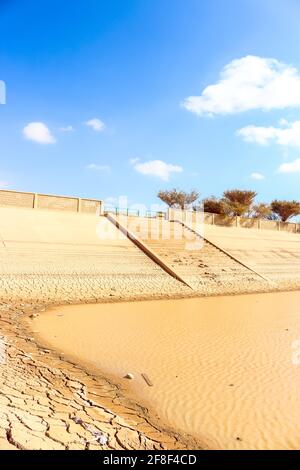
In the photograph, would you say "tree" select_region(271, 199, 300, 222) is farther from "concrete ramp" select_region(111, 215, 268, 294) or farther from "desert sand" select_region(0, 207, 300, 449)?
"concrete ramp" select_region(111, 215, 268, 294)

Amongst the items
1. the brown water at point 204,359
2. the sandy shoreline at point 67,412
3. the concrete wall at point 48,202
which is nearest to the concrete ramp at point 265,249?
the concrete wall at point 48,202

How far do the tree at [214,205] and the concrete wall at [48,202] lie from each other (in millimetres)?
14563

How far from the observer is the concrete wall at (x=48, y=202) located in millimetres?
20266

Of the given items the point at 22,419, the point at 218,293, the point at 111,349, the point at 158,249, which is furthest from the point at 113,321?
the point at 158,249

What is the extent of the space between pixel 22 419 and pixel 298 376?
3.84m

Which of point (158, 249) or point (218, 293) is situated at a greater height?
point (158, 249)

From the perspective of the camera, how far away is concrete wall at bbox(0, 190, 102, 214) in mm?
20266

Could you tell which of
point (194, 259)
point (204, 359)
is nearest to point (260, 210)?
point (194, 259)

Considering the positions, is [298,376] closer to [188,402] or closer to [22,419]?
[188,402]

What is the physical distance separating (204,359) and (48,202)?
16.8m

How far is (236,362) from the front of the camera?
634 centimetres

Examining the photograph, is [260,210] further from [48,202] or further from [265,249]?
[48,202]

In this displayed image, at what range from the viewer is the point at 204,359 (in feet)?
21.3

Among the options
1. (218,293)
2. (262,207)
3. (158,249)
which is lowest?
(218,293)
